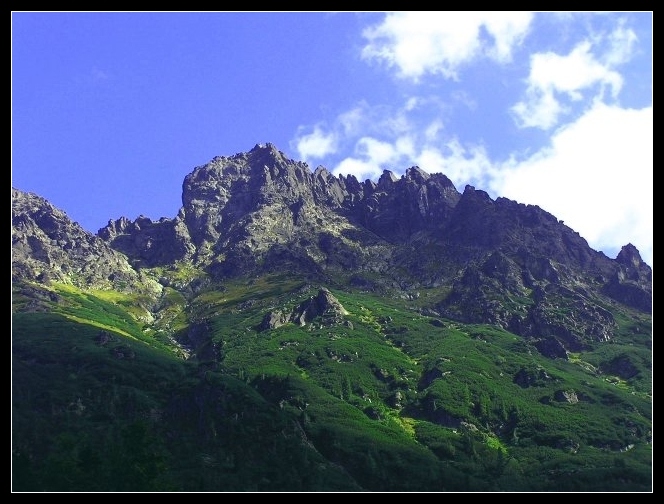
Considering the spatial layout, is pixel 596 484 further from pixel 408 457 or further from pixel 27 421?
pixel 27 421

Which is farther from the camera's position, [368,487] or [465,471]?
[465,471]

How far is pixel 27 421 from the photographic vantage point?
186750 mm
